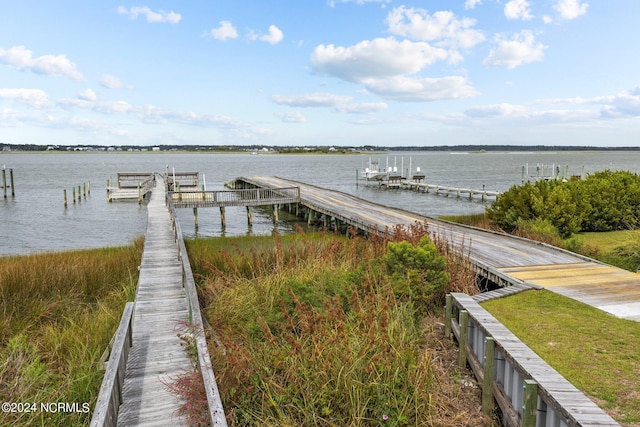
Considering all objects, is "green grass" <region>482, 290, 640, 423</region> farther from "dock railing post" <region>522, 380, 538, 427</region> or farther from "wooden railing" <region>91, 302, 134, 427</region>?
"wooden railing" <region>91, 302, 134, 427</region>

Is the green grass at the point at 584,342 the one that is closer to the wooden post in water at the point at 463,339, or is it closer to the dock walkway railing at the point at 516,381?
the dock walkway railing at the point at 516,381

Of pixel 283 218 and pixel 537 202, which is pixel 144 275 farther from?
pixel 283 218

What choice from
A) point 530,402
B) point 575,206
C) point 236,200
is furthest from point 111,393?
point 236,200

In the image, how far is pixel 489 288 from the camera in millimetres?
11789

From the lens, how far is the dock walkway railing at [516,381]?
160 inches

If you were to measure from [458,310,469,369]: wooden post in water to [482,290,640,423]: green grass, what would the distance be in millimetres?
951

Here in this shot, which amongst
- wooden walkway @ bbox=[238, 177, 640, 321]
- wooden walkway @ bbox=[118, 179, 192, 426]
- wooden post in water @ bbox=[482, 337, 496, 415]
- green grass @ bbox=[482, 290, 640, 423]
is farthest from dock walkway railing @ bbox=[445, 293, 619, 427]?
wooden walkway @ bbox=[118, 179, 192, 426]

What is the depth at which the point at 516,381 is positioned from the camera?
16.5 ft

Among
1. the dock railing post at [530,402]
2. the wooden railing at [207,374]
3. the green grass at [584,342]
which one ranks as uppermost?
the wooden railing at [207,374]

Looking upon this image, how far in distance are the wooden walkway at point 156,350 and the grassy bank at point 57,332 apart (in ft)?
1.43

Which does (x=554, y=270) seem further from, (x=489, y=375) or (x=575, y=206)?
(x=575, y=206)

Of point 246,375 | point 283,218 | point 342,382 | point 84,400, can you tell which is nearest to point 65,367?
point 84,400

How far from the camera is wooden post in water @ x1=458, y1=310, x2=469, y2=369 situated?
654cm

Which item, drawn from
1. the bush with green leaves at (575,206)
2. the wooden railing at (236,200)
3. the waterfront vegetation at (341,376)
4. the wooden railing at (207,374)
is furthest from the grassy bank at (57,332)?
the bush with green leaves at (575,206)
